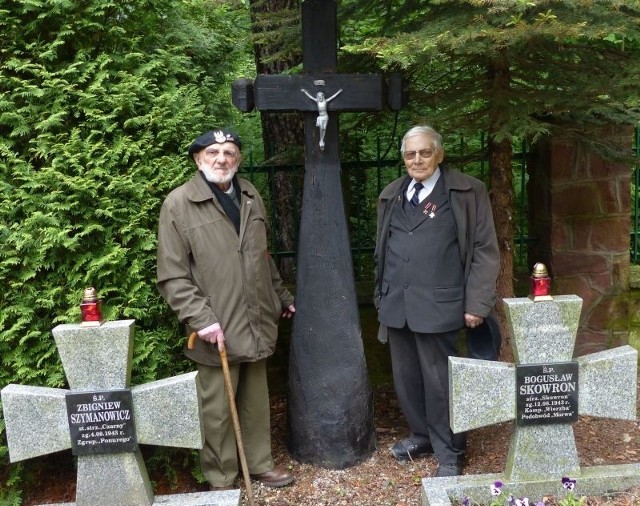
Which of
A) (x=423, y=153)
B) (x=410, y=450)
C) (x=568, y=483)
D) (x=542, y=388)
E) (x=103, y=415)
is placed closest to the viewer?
(x=568, y=483)

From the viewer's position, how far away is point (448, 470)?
12.8 feet

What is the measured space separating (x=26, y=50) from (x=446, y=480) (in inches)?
120

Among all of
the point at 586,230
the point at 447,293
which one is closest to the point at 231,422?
the point at 447,293

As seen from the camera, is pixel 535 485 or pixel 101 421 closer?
pixel 101 421

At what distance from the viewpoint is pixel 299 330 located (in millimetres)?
4137

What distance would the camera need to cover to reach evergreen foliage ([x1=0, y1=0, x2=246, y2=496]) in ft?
11.6

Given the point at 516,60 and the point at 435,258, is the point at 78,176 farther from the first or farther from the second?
the point at 516,60

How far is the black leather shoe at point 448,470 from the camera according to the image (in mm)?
3896

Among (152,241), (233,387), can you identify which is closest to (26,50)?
(152,241)

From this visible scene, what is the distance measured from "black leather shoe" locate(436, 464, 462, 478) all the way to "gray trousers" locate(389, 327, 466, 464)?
22mm

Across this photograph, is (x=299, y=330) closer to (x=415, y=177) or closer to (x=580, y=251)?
(x=415, y=177)

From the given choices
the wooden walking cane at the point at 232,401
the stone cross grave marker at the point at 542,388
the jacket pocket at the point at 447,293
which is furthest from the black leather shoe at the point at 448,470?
the wooden walking cane at the point at 232,401

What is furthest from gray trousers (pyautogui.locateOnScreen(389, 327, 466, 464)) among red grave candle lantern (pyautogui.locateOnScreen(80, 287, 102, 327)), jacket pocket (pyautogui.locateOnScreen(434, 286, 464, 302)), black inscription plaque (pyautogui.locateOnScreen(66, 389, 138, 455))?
red grave candle lantern (pyautogui.locateOnScreen(80, 287, 102, 327))

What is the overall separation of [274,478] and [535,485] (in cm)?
142
